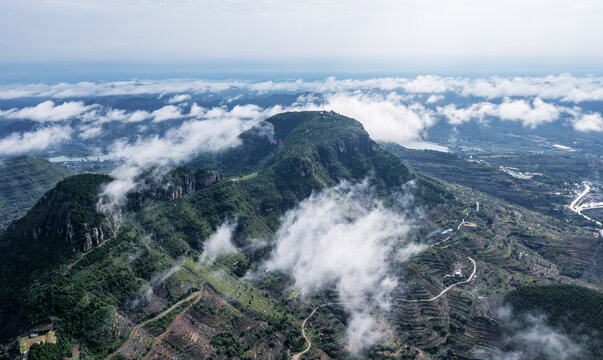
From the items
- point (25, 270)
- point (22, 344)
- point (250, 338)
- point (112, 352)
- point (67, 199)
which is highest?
point (67, 199)

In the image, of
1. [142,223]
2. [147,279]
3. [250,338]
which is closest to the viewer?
[250,338]

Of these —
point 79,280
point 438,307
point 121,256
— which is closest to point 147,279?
point 121,256

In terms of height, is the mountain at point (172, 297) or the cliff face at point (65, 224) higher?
the cliff face at point (65, 224)

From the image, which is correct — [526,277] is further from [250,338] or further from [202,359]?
[202,359]

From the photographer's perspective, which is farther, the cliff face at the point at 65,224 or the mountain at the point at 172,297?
the cliff face at the point at 65,224

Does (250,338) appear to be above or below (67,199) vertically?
below

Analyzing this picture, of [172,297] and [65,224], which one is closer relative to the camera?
[65,224]

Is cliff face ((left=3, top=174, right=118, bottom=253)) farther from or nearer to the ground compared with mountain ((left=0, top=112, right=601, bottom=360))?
farther from the ground

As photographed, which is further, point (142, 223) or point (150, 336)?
point (142, 223)

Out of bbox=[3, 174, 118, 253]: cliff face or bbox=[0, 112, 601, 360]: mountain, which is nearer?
bbox=[0, 112, 601, 360]: mountain

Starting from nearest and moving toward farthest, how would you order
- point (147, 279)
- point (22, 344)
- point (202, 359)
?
point (22, 344), point (202, 359), point (147, 279)

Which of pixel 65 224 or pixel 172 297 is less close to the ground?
pixel 65 224
